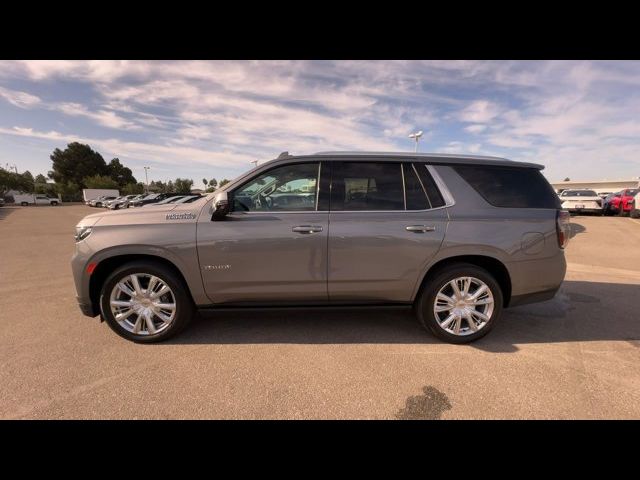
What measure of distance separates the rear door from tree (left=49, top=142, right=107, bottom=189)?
8621 centimetres

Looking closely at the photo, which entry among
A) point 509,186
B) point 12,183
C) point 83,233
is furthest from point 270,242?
point 12,183

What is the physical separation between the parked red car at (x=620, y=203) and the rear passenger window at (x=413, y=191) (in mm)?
19781

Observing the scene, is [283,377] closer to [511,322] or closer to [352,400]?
[352,400]

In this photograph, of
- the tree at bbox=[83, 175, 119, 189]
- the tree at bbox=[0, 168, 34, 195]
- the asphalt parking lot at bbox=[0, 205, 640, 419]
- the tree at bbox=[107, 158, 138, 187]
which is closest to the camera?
the asphalt parking lot at bbox=[0, 205, 640, 419]

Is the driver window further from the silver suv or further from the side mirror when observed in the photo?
the side mirror

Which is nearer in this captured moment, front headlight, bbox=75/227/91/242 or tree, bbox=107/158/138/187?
front headlight, bbox=75/227/91/242

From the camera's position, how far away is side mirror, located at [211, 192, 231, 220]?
293cm

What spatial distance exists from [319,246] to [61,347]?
9.22ft

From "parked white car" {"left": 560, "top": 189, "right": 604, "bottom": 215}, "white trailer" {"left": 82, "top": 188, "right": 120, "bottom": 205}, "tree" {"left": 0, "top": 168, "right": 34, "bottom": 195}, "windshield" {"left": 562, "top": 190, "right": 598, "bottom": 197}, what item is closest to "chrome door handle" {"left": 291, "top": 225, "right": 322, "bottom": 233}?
"parked white car" {"left": 560, "top": 189, "right": 604, "bottom": 215}

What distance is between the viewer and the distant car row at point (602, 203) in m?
15.7

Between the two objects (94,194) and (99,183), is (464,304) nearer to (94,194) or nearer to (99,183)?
(94,194)

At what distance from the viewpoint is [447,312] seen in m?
3.24

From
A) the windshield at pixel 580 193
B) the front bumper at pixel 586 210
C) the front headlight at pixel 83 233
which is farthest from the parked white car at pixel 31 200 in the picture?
the front bumper at pixel 586 210

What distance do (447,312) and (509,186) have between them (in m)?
1.49
